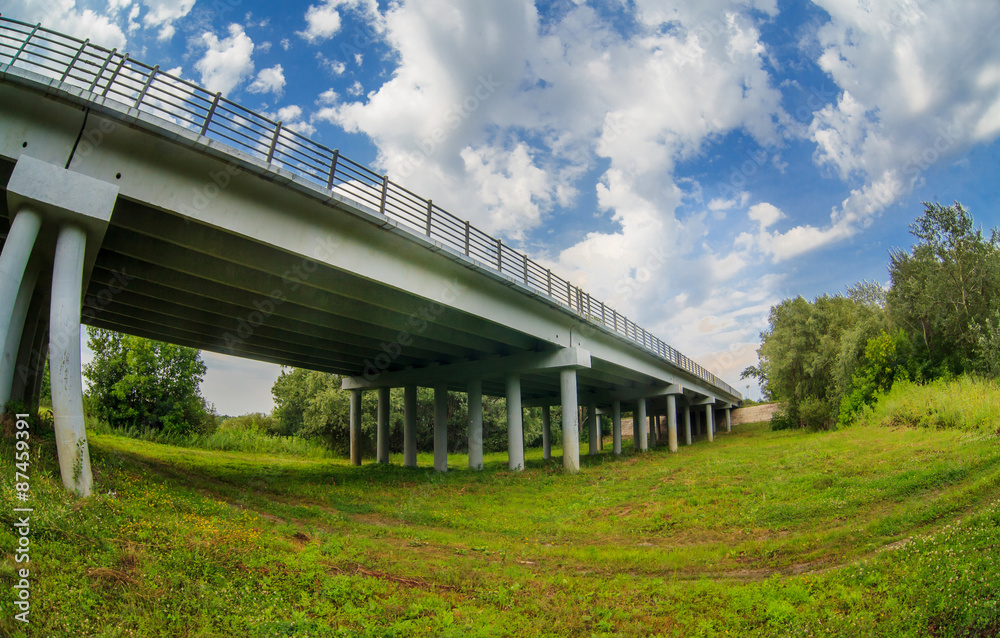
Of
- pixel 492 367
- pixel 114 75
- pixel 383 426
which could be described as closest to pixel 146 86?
pixel 114 75

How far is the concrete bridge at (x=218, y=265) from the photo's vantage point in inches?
396

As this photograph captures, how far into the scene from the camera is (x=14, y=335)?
1057cm

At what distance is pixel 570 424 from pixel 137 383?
30565 millimetres

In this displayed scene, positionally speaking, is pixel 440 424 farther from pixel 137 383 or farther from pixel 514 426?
pixel 137 383

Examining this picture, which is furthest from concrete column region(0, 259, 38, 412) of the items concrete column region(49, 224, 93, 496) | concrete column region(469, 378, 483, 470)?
concrete column region(469, 378, 483, 470)

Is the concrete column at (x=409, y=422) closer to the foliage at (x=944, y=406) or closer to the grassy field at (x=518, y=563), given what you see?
the grassy field at (x=518, y=563)

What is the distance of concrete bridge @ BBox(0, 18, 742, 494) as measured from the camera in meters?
10.1

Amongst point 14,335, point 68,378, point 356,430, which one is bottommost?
point 356,430

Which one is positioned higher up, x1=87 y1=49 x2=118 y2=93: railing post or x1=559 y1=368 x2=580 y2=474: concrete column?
x1=87 y1=49 x2=118 y2=93: railing post

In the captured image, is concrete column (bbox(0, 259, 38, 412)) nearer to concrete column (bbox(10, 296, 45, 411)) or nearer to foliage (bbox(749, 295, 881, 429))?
concrete column (bbox(10, 296, 45, 411))

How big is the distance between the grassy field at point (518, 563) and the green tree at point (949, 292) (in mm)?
22166

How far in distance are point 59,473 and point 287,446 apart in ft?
107

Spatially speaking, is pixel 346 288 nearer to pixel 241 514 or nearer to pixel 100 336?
pixel 241 514

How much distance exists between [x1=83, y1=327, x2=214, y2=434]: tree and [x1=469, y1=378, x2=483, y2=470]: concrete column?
23.3m
